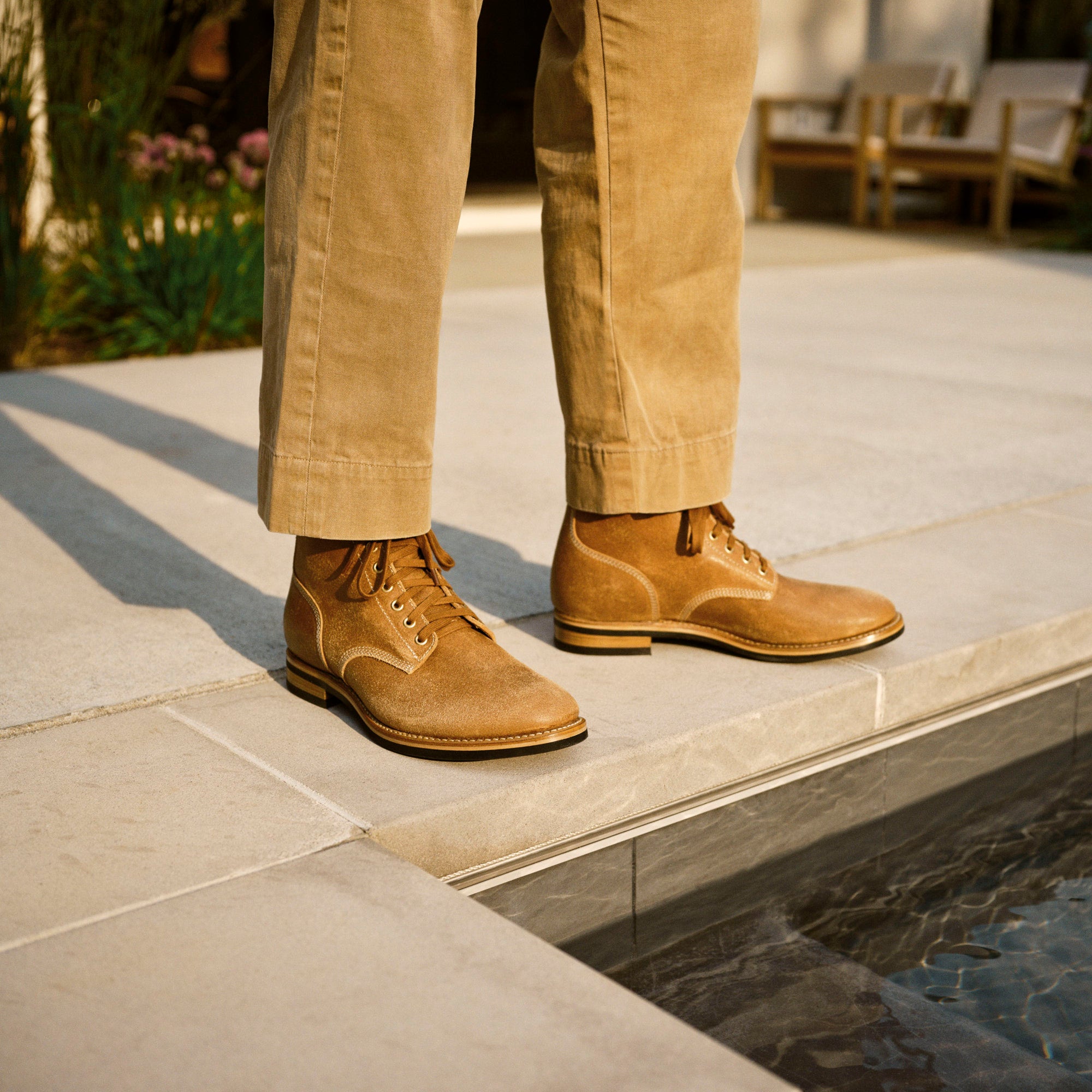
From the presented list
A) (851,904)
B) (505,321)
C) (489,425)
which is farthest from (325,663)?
(505,321)

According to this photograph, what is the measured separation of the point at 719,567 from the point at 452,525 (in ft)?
2.01

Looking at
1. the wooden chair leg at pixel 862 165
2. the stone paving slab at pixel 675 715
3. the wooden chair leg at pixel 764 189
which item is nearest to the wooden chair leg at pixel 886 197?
the wooden chair leg at pixel 862 165

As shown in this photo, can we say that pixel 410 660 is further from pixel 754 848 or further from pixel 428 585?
pixel 754 848

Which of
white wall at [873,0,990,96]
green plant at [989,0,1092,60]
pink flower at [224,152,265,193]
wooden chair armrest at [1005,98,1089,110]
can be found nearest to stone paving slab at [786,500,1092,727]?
pink flower at [224,152,265,193]

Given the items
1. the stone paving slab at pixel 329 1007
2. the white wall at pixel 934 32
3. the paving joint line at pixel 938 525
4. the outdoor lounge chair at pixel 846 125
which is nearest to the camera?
the stone paving slab at pixel 329 1007

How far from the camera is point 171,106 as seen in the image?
9.17m

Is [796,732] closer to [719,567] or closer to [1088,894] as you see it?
[719,567]

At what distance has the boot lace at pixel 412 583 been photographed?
1212mm

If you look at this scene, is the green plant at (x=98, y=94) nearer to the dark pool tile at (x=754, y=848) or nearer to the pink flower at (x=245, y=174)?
the pink flower at (x=245, y=174)

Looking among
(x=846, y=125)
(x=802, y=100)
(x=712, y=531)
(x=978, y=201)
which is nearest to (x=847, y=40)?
(x=846, y=125)

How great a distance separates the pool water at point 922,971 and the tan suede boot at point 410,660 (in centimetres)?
23

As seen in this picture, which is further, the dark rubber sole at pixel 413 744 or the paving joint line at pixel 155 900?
the dark rubber sole at pixel 413 744

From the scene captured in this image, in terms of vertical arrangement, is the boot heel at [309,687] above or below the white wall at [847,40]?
below

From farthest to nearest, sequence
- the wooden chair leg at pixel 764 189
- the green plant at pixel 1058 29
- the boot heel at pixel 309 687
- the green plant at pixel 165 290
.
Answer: the green plant at pixel 1058 29, the wooden chair leg at pixel 764 189, the green plant at pixel 165 290, the boot heel at pixel 309 687
